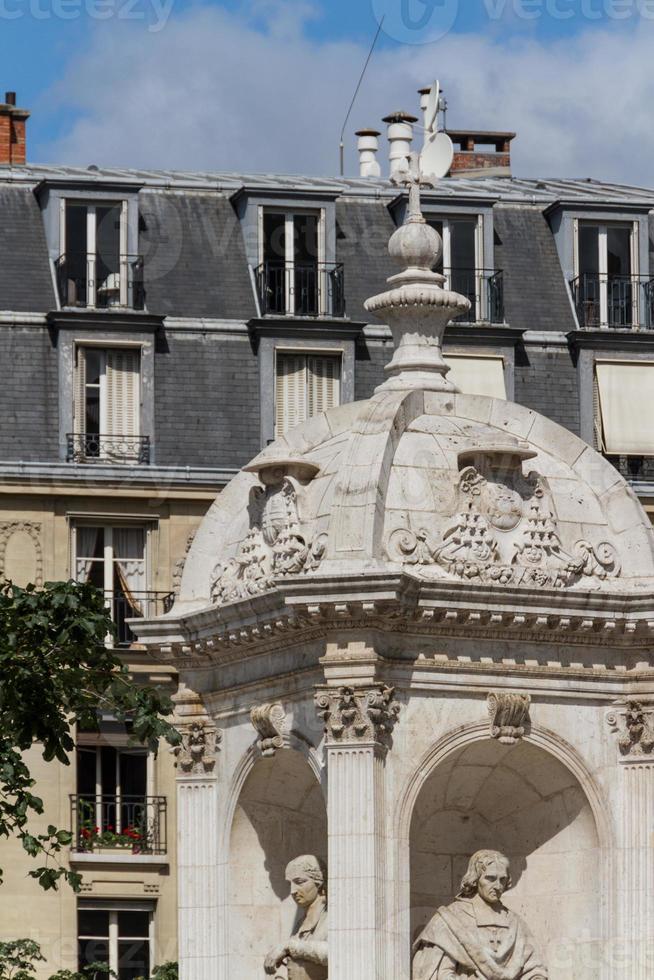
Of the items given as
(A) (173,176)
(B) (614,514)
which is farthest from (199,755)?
(A) (173,176)

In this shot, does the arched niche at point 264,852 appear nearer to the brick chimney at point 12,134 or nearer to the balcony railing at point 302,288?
the balcony railing at point 302,288

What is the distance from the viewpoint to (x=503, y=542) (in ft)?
118

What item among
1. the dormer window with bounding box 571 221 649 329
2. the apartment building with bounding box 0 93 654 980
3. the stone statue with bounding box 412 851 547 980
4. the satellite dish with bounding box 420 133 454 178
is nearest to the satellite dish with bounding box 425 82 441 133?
the satellite dish with bounding box 420 133 454 178

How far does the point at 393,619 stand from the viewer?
115 ft

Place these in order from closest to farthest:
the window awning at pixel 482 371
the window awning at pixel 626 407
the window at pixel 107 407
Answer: the window at pixel 107 407 → the window awning at pixel 482 371 → the window awning at pixel 626 407

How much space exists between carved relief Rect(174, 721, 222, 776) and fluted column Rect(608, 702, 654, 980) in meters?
3.55

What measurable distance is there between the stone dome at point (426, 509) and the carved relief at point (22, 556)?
32656mm

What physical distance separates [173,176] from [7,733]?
3849 cm

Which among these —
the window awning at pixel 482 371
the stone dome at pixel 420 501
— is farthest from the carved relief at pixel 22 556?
the stone dome at pixel 420 501

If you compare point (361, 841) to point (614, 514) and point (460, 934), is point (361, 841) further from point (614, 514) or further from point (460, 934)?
point (614, 514)

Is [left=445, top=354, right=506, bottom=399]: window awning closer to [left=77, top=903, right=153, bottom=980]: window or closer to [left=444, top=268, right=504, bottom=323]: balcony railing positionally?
[left=444, top=268, right=504, bottom=323]: balcony railing

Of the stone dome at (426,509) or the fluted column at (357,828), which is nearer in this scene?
the fluted column at (357,828)

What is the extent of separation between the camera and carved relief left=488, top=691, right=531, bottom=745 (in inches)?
1403

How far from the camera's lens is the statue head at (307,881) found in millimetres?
36031
